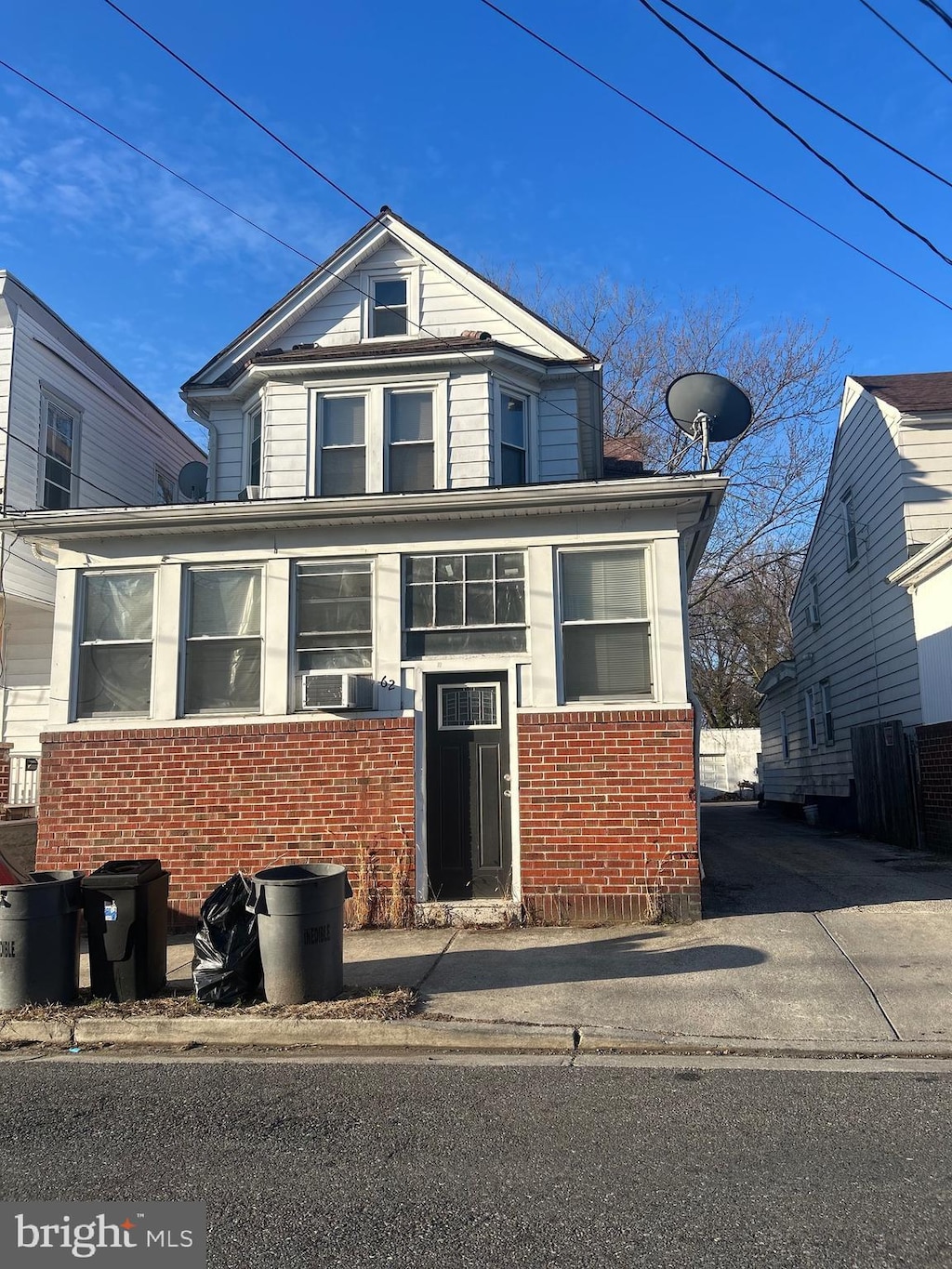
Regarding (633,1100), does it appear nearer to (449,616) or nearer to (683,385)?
(449,616)

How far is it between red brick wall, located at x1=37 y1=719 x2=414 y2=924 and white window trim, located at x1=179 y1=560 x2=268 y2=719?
0.24 metres

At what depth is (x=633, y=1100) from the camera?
15.8ft

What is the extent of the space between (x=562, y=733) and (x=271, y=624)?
10.3ft

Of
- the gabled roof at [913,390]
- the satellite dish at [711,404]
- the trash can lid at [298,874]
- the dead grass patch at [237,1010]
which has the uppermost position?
the gabled roof at [913,390]

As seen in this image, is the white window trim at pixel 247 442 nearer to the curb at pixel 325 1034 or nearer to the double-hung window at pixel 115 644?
the double-hung window at pixel 115 644

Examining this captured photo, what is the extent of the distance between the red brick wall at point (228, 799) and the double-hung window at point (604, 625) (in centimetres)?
180

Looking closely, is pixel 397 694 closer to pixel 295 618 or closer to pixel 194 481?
pixel 295 618

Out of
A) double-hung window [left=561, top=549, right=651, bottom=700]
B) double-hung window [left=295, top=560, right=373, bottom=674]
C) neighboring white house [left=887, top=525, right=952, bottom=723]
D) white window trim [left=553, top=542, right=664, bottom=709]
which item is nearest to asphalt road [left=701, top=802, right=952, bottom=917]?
neighboring white house [left=887, top=525, right=952, bottom=723]

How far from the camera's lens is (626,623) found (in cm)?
917

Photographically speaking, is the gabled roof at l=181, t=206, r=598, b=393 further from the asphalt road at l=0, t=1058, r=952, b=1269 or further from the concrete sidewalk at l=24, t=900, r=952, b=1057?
the asphalt road at l=0, t=1058, r=952, b=1269

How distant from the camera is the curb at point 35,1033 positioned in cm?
612

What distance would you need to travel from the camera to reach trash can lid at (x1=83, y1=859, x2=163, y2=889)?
6738 mm

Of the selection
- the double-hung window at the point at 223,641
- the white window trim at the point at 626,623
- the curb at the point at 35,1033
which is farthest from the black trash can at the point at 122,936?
the white window trim at the point at 626,623

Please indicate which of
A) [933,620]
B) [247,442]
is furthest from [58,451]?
[933,620]
